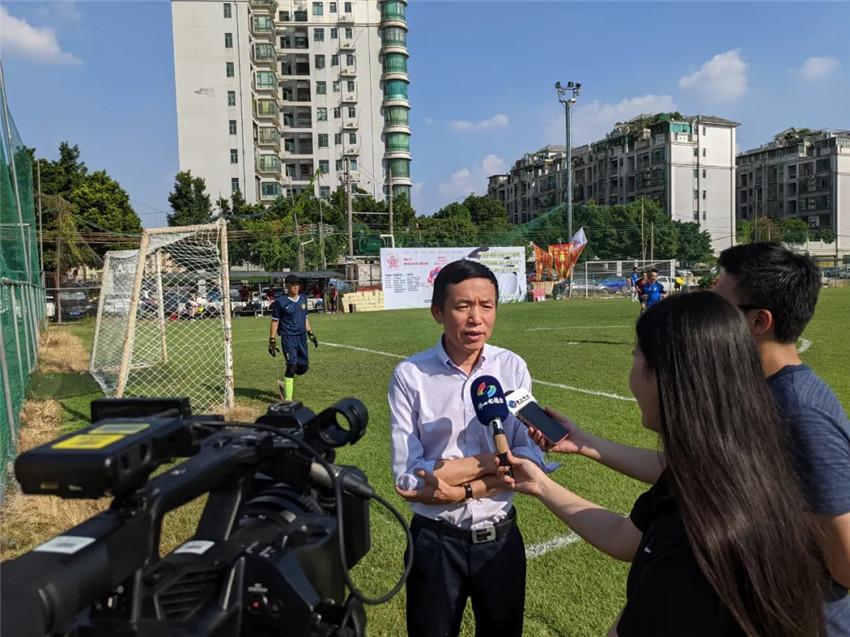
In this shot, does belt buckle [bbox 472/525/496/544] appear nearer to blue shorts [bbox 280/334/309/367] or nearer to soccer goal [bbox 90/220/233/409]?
soccer goal [bbox 90/220/233/409]

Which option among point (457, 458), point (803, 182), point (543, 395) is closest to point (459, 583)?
point (457, 458)

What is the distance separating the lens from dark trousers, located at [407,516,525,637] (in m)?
2.25

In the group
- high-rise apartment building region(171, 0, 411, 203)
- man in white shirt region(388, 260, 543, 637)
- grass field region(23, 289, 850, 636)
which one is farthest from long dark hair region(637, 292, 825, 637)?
high-rise apartment building region(171, 0, 411, 203)

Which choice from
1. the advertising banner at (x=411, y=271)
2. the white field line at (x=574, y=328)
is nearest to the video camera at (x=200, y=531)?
the white field line at (x=574, y=328)

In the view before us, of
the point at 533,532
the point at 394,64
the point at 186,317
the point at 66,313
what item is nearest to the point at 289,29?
the point at 394,64

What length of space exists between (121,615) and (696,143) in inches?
3861

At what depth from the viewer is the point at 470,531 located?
2234mm

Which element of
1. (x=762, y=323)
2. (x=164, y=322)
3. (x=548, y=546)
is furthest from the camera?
(x=164, y=322)

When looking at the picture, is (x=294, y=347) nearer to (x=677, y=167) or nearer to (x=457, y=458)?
(x=457, y=458)

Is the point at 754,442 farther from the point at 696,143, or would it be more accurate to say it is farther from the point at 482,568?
the point at 696,143

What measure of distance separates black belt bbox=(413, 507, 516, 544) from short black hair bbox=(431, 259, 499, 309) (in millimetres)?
765

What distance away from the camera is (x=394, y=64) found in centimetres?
8075

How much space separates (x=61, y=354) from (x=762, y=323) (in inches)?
693

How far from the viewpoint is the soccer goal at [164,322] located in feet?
27.6
